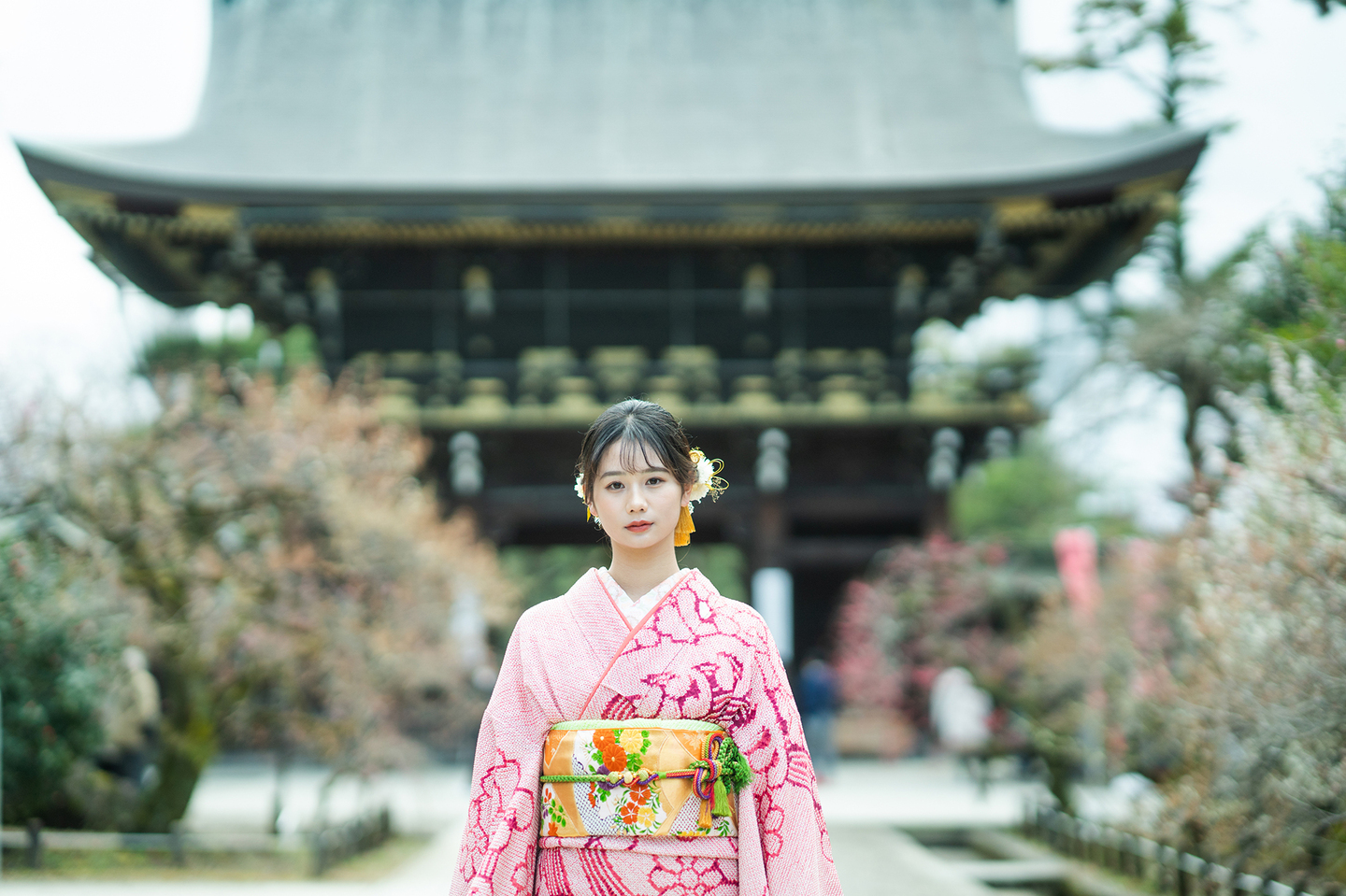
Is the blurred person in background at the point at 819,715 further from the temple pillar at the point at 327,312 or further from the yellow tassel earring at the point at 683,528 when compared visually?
the yellow tassel earring at the point at 683,528

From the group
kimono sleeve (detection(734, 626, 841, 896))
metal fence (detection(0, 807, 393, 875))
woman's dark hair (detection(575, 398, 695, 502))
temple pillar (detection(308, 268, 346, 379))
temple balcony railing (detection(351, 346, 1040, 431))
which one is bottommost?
metal fence (detection(0, 807, 393, 875))

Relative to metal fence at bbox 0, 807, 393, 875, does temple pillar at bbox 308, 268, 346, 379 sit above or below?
above

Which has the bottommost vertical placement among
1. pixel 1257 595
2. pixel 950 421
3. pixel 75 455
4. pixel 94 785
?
pixel 94 785

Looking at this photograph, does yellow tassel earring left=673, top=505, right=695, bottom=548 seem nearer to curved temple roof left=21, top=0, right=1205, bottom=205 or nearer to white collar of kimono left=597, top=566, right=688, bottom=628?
white collar of kimono left=597, top=566, right=688, bottom=628

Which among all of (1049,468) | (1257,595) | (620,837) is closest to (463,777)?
(1257,595)

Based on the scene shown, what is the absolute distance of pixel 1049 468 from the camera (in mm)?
32906

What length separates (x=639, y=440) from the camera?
2.56 m

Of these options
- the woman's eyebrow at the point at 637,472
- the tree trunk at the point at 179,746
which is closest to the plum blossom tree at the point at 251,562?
the tree trunk at the point at 179,746

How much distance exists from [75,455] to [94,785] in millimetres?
2738

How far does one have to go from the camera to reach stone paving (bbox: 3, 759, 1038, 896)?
23.5ft

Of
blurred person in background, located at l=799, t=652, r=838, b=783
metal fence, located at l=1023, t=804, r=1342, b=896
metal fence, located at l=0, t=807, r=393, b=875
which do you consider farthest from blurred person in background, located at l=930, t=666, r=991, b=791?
metal fence, located at l=0, t=807, r=393, b=875

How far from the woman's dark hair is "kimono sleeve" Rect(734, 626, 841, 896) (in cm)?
42

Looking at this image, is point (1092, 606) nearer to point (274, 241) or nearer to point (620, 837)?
point (620, 837)

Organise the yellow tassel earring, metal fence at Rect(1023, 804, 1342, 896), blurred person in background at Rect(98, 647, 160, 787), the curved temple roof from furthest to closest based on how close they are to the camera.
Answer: the curved temple roof, blurred person in background at Rect(98, 647, 160, 787), metal fence at Rect(1023, 804, 1342, 896), the yellow tassel earring
